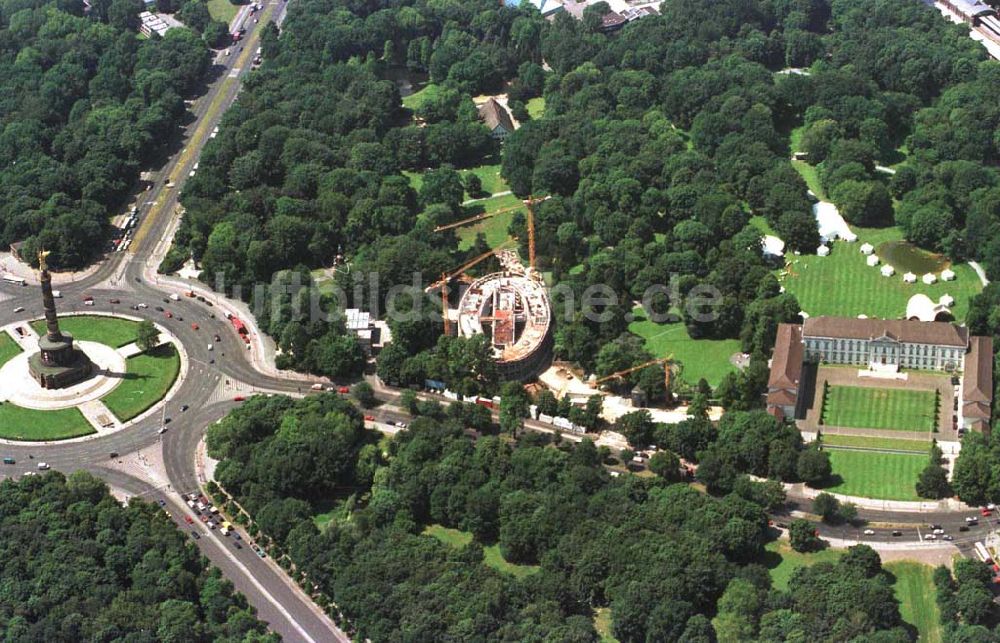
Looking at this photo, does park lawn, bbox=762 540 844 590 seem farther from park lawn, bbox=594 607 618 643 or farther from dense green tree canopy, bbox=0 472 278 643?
dense green tree canopy, bbox=0 472 278 643

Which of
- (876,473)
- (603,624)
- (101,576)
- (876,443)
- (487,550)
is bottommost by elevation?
(603,624)

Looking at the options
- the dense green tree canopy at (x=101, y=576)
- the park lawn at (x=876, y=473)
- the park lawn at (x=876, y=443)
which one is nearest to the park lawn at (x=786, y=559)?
the park lawn at (x=876, y=473)

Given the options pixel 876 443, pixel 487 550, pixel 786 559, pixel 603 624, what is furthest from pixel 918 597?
pixel 487 550

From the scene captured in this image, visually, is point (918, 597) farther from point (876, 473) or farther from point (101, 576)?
point (101, 576)

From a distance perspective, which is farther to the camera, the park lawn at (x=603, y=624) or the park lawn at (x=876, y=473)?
the park lawn at (x=876, y=473)

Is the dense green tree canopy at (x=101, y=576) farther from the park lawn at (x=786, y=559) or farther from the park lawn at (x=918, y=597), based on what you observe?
the park lawn at (x=918, y=597)

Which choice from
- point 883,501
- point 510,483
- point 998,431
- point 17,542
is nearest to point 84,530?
point 17,542

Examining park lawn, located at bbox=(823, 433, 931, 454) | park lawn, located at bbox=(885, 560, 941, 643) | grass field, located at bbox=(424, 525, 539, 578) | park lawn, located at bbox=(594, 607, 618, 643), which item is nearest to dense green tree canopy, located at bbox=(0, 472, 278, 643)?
grass field, located at bbox=(424, 525, 539, 578)
